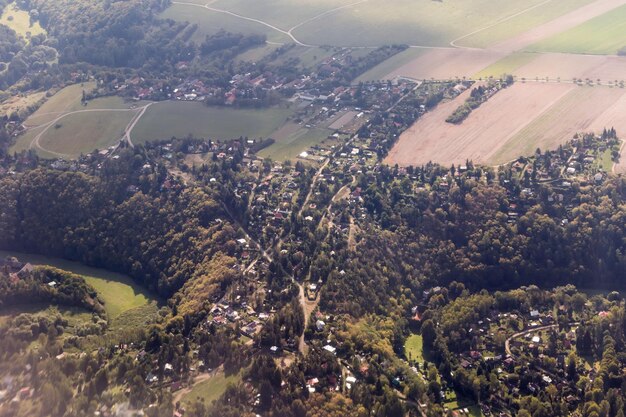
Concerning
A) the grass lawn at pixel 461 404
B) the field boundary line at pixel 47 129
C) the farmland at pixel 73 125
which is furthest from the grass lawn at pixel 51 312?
the grass lawn at pixel 461 404

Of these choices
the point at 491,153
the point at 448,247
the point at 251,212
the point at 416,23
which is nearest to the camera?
the point at 448,247

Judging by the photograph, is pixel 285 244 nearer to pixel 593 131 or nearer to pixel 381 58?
pixel 593 131

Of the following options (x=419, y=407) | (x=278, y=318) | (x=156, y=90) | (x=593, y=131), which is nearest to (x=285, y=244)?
(x=278, y=318)

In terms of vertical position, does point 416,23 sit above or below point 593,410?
above

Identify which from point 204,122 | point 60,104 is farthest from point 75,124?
point 204,122

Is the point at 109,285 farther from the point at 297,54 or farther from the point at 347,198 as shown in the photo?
the point at 297,54

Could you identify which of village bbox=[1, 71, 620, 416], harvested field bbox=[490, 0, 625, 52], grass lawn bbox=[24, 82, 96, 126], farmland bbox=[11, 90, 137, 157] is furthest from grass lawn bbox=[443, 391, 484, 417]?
harvested field bbox=[490, 0, 625, 52]
